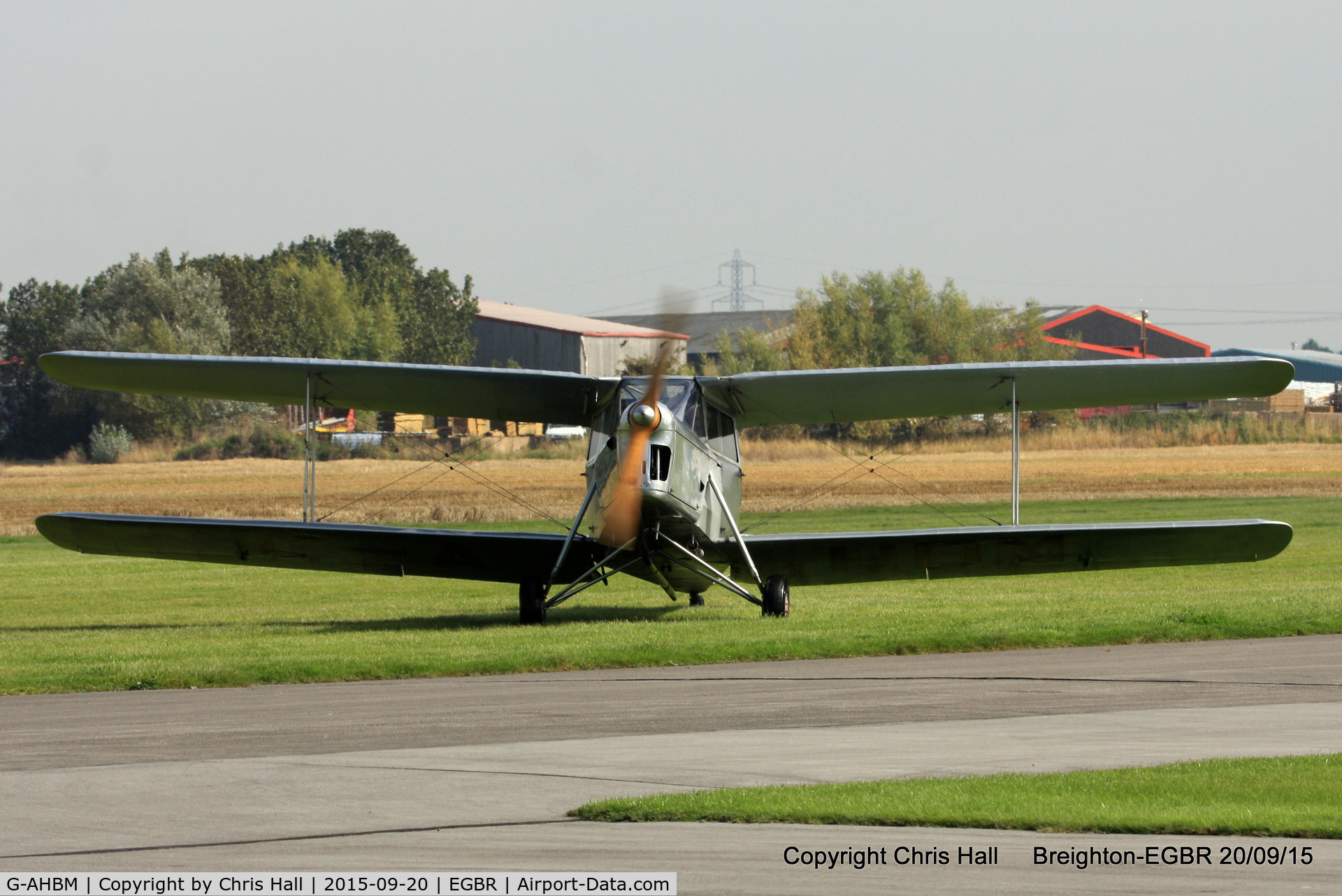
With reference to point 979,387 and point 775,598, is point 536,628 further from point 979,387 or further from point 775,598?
point 979,387

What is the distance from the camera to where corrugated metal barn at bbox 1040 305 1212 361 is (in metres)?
102

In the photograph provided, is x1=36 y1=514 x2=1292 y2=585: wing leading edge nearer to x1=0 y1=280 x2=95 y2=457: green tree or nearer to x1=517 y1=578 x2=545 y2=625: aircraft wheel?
x1=517 y1=578 x2=545 y2=625: aircraft wheel

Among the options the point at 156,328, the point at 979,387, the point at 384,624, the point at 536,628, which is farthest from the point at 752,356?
the point at 536,628

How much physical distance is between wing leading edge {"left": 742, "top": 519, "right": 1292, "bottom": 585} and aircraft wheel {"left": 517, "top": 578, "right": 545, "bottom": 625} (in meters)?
2.51

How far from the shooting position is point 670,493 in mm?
15023

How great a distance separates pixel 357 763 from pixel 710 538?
857 cm

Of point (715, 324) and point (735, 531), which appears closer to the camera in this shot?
point (735, 531)

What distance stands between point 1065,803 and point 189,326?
78.6 meters

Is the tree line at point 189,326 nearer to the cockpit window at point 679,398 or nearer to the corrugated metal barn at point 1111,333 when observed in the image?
the corrugated metal barn at point 1111,333

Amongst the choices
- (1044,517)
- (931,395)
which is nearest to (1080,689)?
(931,395)

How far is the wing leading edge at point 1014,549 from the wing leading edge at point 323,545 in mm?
2776

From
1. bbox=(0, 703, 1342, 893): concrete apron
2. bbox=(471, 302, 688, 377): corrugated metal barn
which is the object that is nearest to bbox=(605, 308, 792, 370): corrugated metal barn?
bbox=(471, 302, 688, 377): corrugated metal barn

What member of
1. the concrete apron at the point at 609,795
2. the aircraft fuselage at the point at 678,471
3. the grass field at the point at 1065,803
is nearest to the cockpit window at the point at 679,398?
the aircraft fuselage at the point at 678,471

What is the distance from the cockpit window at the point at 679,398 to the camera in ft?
51.8
